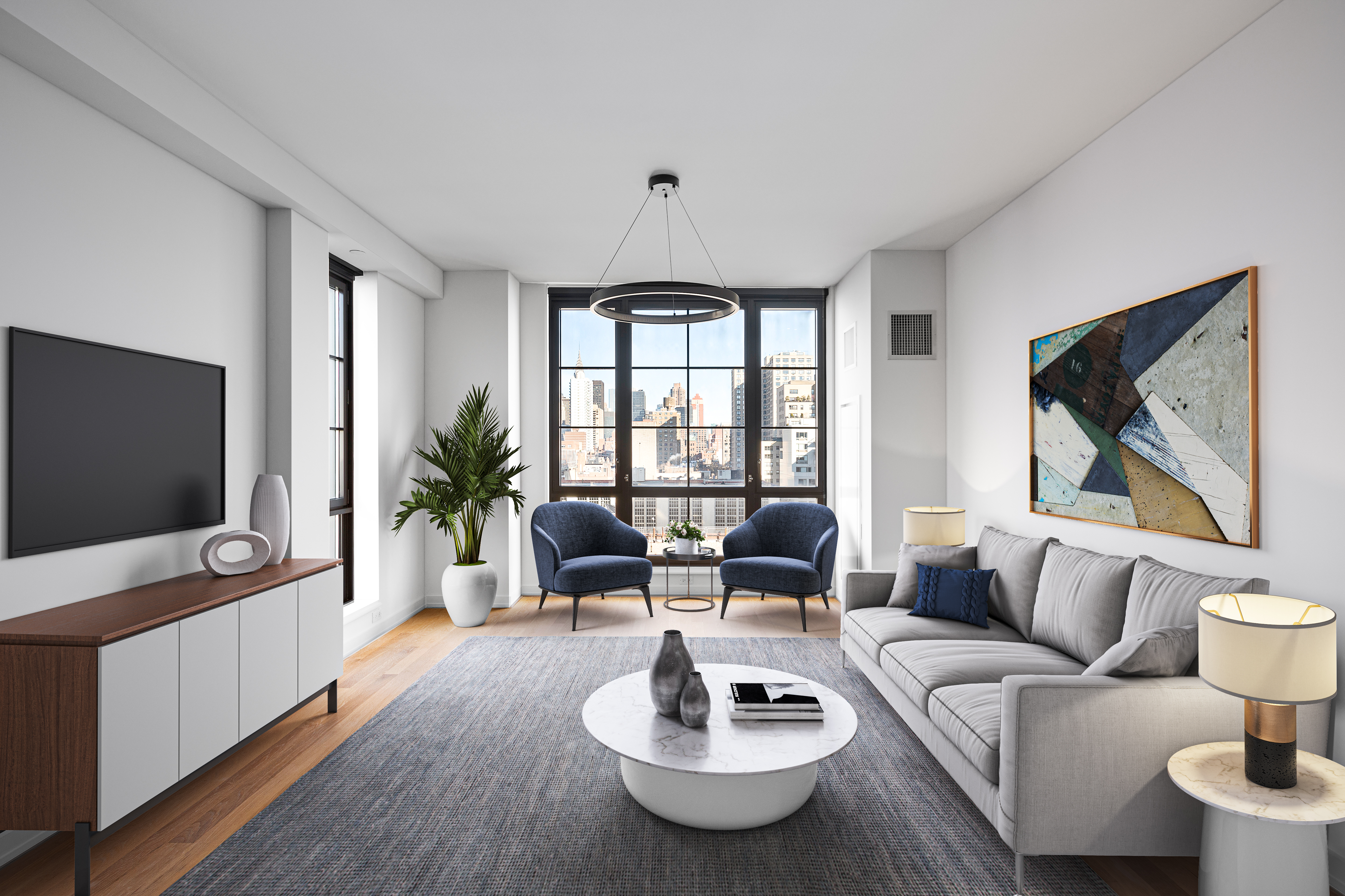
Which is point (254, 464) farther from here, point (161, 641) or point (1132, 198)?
point (1132, 198)

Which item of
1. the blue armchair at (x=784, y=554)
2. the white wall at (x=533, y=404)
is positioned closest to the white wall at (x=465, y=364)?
the white wall at (x=533, y=404)

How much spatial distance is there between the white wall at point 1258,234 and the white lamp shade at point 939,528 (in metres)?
0.44

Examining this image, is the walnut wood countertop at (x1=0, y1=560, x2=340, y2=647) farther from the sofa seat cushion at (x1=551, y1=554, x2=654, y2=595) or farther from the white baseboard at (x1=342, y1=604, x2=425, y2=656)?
the sofa seat cushion at (x1=551, y1=554, x2=654, y2=595)

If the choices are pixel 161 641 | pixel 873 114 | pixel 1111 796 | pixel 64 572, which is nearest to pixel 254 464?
pixel 64 572

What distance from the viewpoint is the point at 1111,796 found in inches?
78.9

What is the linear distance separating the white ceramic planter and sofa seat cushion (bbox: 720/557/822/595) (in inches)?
73.1

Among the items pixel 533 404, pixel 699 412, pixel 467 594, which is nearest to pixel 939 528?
pixel 699 412

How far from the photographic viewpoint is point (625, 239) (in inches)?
190

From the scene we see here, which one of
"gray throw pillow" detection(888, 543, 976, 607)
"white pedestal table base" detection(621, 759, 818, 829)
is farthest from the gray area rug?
"gray throw pillow" detection(888, 543, 976, 607)

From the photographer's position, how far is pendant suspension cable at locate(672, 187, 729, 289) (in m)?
4.00

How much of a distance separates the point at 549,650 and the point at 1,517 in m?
2.90

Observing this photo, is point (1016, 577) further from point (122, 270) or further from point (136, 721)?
point (122, 270)

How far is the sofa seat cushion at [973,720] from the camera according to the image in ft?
7.14

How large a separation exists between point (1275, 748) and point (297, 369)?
172 inches
